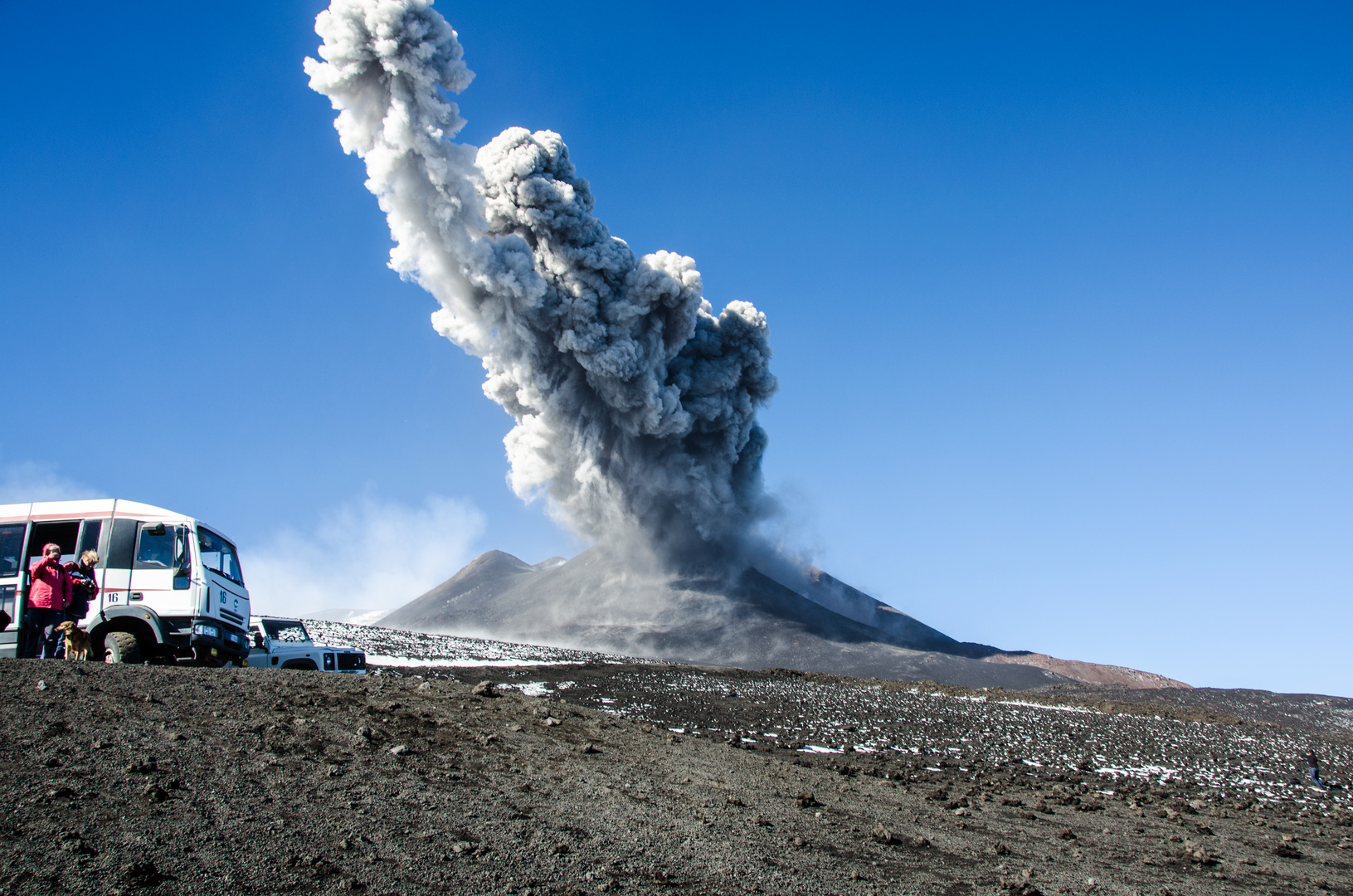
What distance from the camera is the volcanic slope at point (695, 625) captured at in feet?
160

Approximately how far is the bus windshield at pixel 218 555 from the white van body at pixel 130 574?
0.14ft

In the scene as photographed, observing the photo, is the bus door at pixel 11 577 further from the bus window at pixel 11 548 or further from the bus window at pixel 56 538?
the bus window at pixel 56 538

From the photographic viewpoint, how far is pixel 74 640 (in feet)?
37.2

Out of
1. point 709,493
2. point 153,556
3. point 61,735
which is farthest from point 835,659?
point 61,735

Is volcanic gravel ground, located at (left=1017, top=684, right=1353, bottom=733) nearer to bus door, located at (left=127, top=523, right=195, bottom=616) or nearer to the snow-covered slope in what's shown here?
the snow-covered slope

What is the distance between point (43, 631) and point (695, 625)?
45535 millimetres

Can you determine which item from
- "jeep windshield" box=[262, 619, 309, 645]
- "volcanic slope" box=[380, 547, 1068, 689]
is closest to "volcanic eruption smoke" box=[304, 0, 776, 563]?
"volcanic slope" box=[380, 547, 1068, 689]

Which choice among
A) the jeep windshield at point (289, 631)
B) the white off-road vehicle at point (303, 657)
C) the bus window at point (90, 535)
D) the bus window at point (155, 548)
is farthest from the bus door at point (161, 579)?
the jeep windshield at point (289, 631)

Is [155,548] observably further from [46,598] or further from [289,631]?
[289,631]

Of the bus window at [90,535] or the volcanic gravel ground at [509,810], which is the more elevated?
the bus window at [90,535]

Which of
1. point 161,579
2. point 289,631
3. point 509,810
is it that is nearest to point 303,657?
point 161,579

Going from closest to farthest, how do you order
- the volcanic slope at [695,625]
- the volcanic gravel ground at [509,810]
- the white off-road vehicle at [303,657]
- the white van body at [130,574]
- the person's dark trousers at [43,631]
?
the volcanic gravel ground at [509,810]
the person's dark trousers at [43,631]
the white van body at [130,574]
the white off-road vehicle at [303,657]
the volcanic slope at [695,625]

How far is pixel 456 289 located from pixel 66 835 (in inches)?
1812

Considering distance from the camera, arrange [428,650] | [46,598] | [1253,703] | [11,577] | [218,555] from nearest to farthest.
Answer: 1. [46,598]
2. [11,577]
3. [218,555]
4. [428,650]
5. [1253,703]
